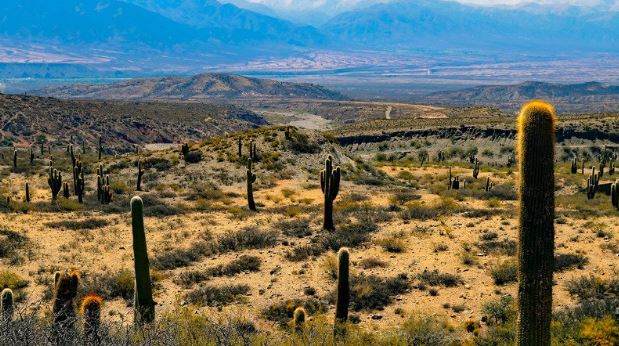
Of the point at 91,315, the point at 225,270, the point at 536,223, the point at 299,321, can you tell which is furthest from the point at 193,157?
the point at 536,223

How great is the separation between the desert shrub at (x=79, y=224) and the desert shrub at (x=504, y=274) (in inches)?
578

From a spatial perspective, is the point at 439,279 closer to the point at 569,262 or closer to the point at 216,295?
the point at 569,262

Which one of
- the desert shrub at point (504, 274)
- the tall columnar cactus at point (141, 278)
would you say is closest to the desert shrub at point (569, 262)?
the desert shrub at point (504, 274)

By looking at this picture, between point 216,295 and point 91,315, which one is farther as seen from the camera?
point 216,295

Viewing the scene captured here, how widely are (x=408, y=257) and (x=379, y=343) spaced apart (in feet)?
22.9

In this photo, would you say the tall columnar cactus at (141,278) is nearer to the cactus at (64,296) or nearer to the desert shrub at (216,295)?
the cactus at (64,296)

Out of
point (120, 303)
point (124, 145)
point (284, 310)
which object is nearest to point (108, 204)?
point (120, 303)

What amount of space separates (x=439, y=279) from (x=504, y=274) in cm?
159

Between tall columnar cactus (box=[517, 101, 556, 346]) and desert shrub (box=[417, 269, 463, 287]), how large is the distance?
7.42m

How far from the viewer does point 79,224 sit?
22953mm

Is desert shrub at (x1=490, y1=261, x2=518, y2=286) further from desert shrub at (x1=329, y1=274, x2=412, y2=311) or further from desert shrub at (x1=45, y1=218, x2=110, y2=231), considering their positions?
desert shrub at (x1=45, y1=218, x2=110, y2=231)

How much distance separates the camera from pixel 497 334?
11.4 m

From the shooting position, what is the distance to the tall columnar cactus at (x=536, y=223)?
790 cm

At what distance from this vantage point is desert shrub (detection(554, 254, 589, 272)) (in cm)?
1602
